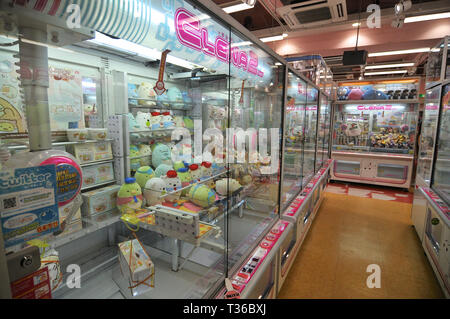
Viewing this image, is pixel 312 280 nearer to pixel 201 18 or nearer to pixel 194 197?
pixel 194 197

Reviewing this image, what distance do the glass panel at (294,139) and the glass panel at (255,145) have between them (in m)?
0.28

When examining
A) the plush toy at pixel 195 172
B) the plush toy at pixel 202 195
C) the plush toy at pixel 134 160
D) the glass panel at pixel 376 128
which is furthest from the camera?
the glass panel at pixel 376 128

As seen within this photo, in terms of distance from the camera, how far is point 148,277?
1.49 meters

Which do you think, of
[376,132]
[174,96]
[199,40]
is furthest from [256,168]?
[376,132]

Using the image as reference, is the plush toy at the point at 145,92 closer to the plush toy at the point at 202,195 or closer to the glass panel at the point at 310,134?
the plush toy at the point at 202,195

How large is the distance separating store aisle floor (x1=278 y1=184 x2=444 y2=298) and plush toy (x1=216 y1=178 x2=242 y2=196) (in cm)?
129

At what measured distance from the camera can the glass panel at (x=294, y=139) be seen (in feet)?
9.34

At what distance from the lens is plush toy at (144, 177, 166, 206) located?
2049mm

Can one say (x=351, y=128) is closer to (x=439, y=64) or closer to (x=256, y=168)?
(x=439, y=64)

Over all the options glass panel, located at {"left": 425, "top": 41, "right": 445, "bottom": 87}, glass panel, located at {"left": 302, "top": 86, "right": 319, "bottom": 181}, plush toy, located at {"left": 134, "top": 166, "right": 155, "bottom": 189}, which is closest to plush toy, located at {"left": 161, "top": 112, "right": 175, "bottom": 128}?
plush toy, located at {"left": 134, "top": 166, "right": 155, "bottom": 189}

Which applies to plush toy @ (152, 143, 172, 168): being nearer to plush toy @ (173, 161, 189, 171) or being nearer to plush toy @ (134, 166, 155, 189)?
plush toy @ (173, 161, 189, 171)

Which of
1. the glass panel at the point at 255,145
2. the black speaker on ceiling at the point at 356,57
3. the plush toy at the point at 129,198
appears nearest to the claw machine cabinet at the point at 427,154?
the black speaker on ceiling at the point at 356,57

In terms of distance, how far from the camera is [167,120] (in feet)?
9.50
